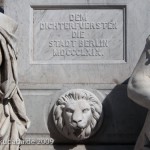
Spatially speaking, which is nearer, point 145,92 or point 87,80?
point 145,92

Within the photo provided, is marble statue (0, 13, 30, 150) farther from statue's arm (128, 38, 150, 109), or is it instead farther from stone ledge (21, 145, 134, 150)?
statue's arm (128, 38, 150, 109)

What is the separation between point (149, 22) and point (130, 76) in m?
0.51

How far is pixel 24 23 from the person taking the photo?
5527mm

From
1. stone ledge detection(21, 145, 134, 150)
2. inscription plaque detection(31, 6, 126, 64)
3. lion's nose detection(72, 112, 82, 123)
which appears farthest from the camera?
inscription plaque detection(31, 6, 126, 64)

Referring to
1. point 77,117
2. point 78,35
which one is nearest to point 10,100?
point 77,117

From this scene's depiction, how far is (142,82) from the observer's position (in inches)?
197

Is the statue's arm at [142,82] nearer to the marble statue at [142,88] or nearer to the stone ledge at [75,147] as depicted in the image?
the marble statue at [142,88]

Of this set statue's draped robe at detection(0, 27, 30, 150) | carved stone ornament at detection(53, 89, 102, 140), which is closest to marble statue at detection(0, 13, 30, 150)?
statue's draped robe at detection(0, 27, 30, 150)

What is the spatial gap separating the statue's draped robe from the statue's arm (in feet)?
2.85

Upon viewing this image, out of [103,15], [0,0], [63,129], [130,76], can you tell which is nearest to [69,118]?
[63,129]

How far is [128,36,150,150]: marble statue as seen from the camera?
16.1 feet

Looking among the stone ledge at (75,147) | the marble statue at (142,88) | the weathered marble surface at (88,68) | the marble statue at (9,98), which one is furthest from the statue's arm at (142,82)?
the marble statue at (9,98)

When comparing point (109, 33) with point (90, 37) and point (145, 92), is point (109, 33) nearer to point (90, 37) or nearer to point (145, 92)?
point (90, 37)

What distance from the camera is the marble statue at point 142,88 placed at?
4.92 metres
